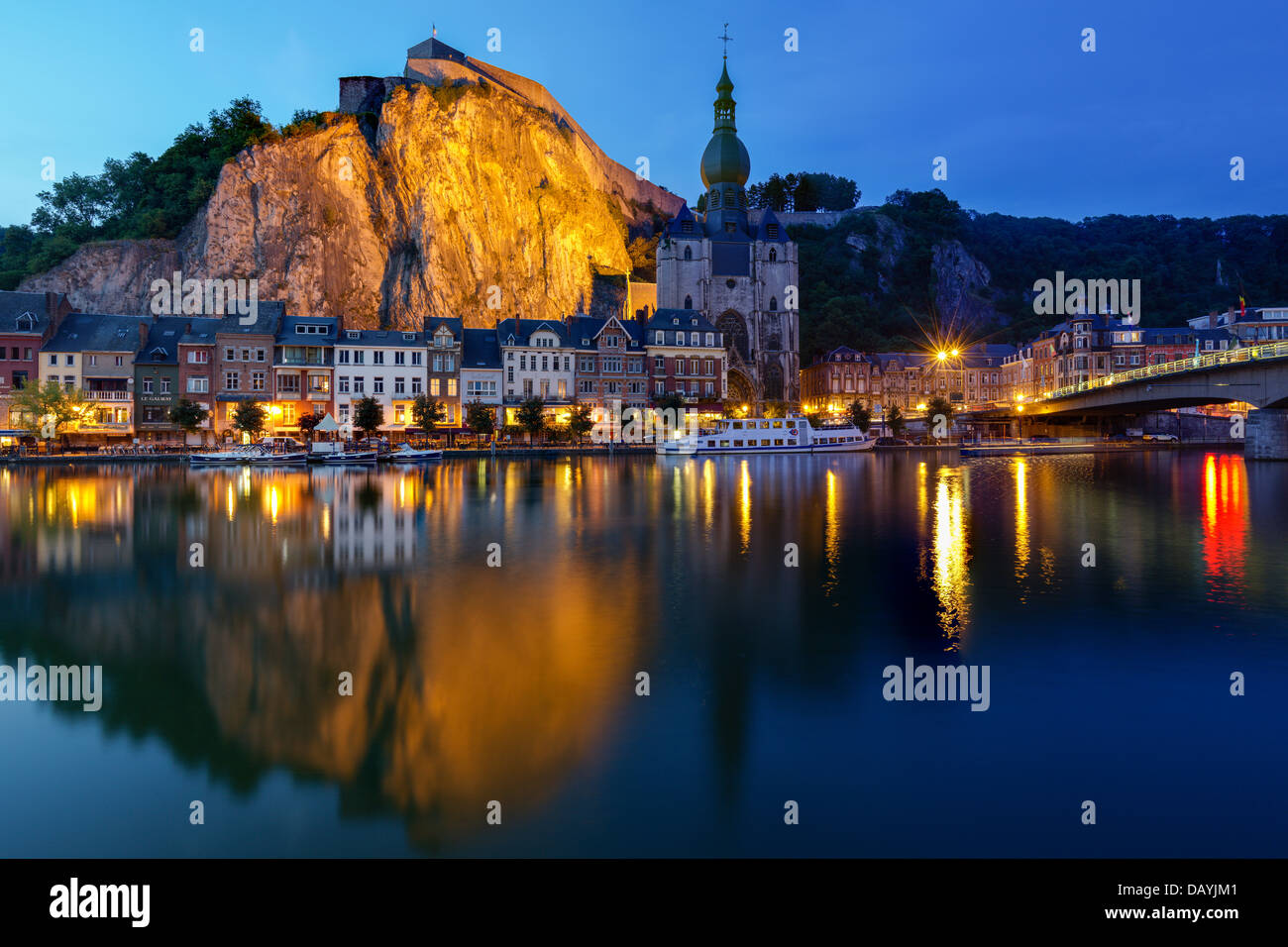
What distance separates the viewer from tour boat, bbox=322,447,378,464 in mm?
54156

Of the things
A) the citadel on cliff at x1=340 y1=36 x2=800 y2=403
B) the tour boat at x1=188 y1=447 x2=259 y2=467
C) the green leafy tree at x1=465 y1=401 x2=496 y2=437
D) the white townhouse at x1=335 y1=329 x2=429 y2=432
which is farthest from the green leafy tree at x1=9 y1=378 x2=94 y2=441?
the citadel on cliff at x1=340 y1=36 x2=800 y2=403

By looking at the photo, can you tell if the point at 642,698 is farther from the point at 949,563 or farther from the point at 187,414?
the point at 187,414

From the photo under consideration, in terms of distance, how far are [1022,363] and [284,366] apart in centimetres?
8661

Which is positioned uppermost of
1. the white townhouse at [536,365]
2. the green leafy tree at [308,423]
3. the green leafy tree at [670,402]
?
the white townhouse at [536,365]

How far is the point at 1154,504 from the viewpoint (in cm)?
2823

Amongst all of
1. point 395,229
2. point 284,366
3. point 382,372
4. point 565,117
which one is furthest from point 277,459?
point 565,117

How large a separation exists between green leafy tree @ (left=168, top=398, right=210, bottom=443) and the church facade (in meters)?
53.1

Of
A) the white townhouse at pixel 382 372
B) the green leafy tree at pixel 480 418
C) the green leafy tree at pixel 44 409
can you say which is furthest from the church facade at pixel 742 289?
the green leafy tree at pixel 44 409

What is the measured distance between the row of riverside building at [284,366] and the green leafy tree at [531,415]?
3644 mm

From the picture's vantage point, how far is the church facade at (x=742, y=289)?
3787 inches

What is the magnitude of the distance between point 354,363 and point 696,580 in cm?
5708

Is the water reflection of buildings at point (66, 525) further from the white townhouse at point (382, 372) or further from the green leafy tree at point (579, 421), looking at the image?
the green leafy tree at point (579, 421)

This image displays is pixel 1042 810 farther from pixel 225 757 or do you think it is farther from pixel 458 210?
pixel 458 210
